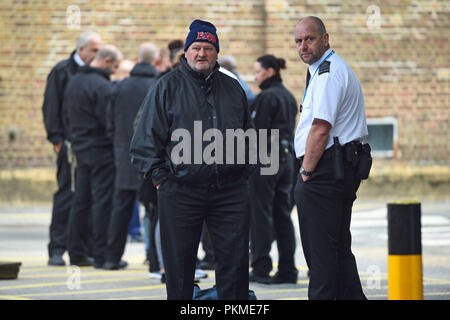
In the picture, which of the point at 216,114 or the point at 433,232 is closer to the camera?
the point at 216,114

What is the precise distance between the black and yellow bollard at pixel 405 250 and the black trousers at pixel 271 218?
295cm

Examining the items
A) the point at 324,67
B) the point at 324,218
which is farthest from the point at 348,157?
the point at 324,67

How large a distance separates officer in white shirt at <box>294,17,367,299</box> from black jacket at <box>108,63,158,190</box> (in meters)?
4.17

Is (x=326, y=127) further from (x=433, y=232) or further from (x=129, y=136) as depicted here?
(x=433, y=232)

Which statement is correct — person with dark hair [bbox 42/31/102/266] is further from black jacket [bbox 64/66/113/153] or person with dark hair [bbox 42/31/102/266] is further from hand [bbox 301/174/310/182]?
hand [bbox 301/174/310/182]

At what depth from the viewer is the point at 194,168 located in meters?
6.63

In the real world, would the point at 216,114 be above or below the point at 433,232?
above

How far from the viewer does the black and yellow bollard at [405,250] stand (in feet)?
22.4

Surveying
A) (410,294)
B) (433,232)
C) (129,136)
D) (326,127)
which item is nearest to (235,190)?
(326,127)

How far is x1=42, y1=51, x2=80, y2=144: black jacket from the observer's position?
1181 centimetres

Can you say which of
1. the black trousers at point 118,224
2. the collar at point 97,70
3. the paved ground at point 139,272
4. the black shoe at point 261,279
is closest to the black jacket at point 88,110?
the collar at point 97,70

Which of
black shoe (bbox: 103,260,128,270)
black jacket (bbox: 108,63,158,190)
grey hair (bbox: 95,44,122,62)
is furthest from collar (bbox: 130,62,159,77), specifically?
black shoe (bbox: 103,260,128,270)

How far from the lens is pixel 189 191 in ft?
22.0

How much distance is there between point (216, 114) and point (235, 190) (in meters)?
0.52
